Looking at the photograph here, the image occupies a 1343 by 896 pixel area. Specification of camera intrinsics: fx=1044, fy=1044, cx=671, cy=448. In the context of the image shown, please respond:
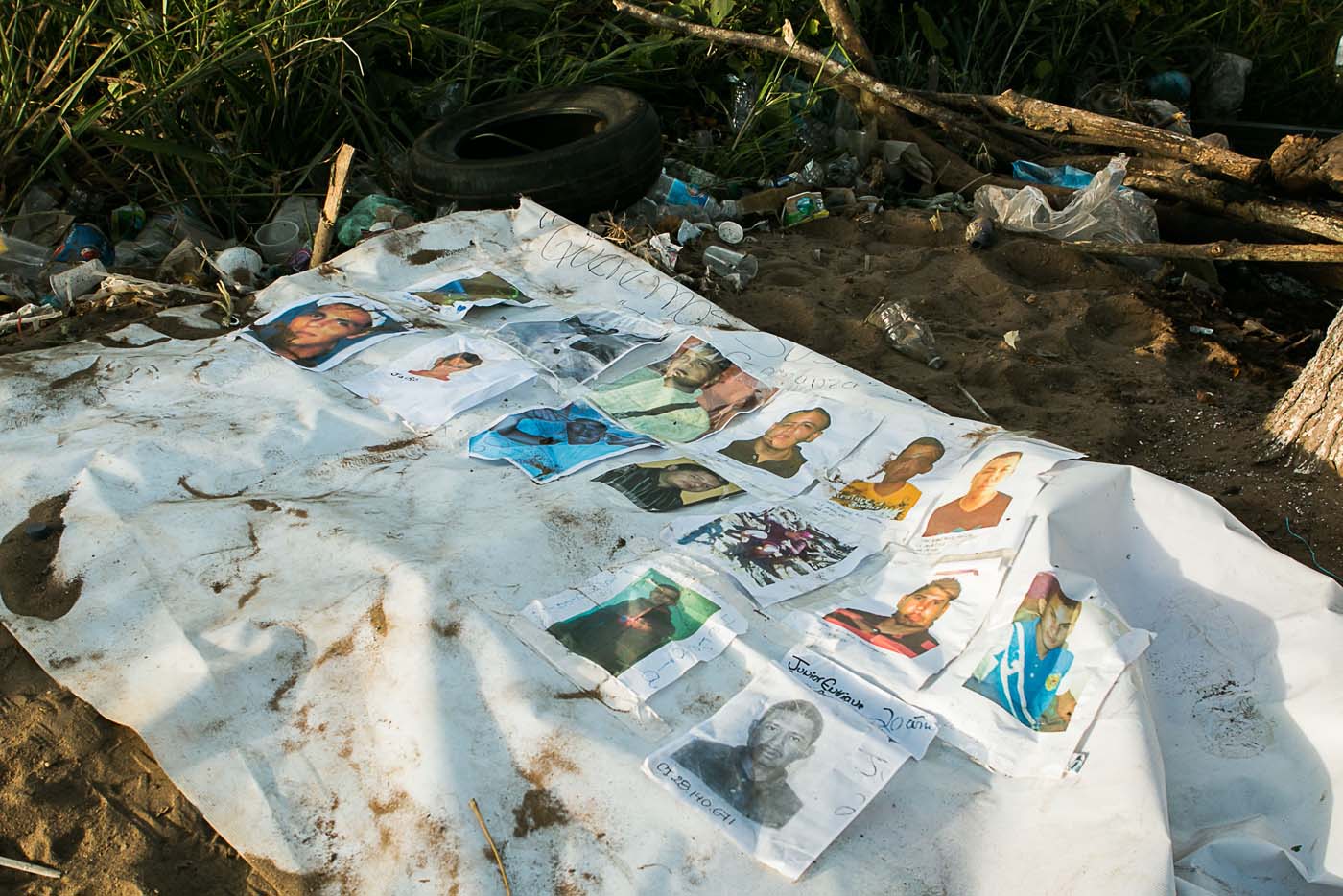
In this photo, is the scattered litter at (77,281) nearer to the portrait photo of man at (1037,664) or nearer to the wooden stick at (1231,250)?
the portrait photo of man at (1037,664)

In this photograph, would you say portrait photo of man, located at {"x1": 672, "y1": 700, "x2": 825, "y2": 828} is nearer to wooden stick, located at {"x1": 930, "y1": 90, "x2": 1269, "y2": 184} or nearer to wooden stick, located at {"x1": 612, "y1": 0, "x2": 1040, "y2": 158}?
wooden stick, located at {"x1": 930, "y1": 90, "x2": 1269, "y2": 184}

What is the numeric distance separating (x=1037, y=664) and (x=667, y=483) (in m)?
0.87

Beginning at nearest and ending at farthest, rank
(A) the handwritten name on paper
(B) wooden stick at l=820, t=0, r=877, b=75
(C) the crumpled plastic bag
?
(A) the handwritten name on paper
(C) the crumpled plastic bag
(B) wooden stick at l=820, t=0, r=877, b=75

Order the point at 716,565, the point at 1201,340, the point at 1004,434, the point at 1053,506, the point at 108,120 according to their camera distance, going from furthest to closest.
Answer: the point at 108,120
the point at 1201,340
the point at 1004,434
the point at 716,565
the point at 1053,506

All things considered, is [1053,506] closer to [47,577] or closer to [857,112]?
[47,577]

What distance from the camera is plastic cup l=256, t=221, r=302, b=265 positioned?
11.2ft

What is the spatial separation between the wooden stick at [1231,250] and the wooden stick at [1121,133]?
16.1 inches

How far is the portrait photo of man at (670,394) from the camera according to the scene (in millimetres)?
2533

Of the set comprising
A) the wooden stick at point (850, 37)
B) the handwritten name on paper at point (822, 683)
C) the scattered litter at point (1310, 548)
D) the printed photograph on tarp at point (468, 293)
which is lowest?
the printed photograph on tarp at point (468, 293)

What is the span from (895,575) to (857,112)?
9.12 feet

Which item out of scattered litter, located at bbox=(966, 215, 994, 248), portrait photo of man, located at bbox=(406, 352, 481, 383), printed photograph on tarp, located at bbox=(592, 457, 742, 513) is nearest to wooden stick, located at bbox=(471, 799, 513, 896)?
printed photograph on tarp, located at bbox=(592, 457, 742, 513)

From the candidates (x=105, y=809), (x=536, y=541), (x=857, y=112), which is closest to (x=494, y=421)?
(x=536, y=541)

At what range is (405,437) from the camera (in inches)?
95.5

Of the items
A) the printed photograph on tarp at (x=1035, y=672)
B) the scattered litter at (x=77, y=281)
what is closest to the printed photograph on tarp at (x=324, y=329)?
the scattered litter at (x=77, y=281)
